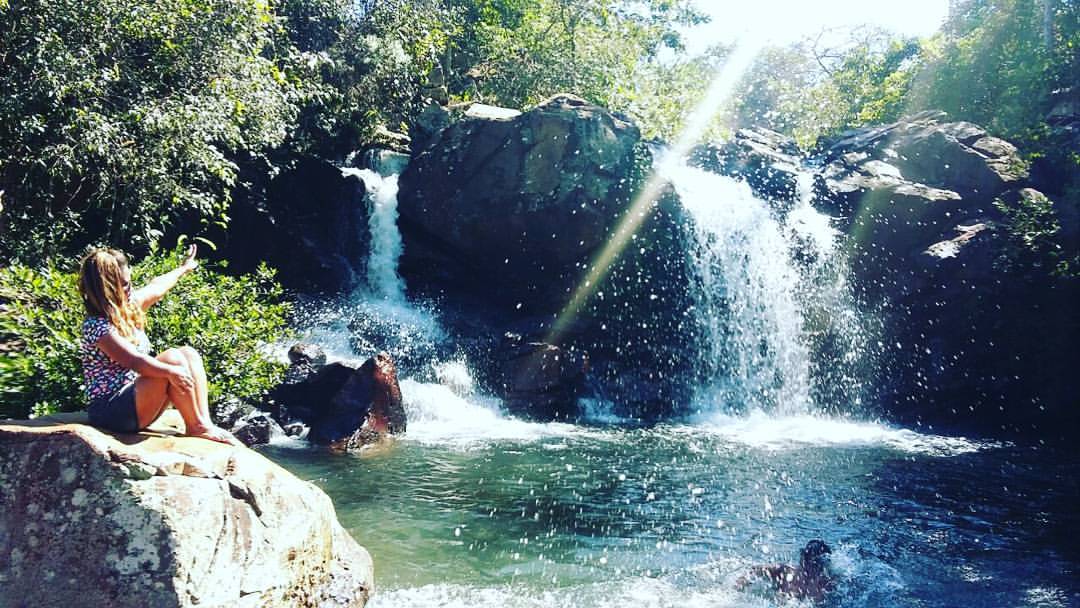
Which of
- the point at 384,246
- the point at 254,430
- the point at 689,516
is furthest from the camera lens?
the point at 384,246

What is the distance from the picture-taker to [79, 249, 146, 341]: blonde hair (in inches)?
198

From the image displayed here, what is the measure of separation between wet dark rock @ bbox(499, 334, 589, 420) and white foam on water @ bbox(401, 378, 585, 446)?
515mm

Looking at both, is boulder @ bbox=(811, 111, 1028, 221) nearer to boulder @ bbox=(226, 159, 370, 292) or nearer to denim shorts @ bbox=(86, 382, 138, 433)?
boulder @ bbox=(226, 159, 370, 292)

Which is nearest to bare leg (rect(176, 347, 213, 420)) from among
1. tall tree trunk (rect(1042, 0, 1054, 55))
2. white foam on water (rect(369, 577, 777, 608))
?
white foam on water (rect(369, 577, 777, 608))

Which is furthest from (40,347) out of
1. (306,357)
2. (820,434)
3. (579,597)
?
(820,434)

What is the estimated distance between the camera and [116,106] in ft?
38.8

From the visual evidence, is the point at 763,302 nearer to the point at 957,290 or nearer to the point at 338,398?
the point at 957,290

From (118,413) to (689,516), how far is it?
6635 mm

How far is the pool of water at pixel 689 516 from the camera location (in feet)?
22.7

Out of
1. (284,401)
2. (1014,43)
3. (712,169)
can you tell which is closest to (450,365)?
(284,401)

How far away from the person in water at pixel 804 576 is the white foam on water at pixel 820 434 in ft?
22.4

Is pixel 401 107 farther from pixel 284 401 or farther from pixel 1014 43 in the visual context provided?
pixel 1014 43

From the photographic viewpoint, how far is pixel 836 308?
19422 mm

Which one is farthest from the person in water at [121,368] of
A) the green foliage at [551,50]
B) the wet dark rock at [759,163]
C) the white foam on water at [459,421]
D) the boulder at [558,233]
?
the green foliage at [551,50]
